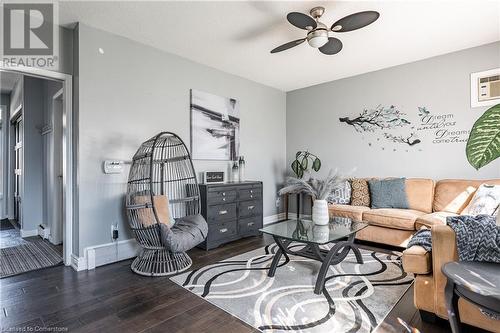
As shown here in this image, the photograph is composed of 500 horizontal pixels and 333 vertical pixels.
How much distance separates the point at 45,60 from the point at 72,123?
2.24ft

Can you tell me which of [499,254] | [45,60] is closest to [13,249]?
[45,60]

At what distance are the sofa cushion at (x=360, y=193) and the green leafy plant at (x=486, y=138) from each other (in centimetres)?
332

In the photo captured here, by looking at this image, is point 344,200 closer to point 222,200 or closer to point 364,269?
point 364,269

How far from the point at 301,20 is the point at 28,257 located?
3.97 m

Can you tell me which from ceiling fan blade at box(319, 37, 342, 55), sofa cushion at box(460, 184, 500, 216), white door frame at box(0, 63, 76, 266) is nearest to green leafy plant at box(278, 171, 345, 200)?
ceiling fan blade at box(319, 37, 342, 55)

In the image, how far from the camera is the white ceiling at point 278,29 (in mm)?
2561

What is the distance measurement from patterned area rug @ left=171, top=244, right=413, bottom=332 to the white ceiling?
259 centimetres

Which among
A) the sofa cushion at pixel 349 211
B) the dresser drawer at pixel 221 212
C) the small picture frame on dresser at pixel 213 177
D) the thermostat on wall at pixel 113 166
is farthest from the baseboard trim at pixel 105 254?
the sofa cushion at pixel 349 211

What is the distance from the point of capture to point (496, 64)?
11.0 feet

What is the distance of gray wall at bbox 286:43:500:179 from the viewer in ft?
11.7

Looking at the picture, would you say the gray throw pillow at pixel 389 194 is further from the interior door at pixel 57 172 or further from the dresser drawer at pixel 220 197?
the interior door at pixel 57 172

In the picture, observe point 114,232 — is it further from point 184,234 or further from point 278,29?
point 278,29

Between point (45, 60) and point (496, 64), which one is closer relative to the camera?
point (45, 60)

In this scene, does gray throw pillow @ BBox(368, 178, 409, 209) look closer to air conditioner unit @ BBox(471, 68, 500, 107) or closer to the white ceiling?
air conditioner unit @ BBox(471, 68, 500, 107)
